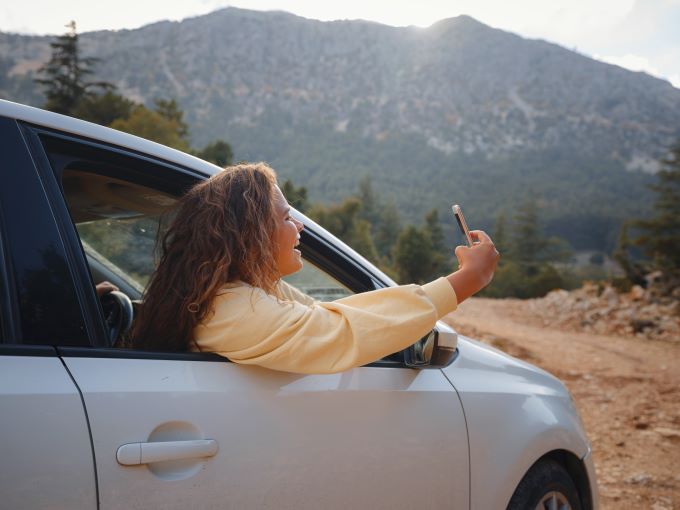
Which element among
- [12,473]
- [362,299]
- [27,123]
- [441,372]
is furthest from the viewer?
[441,372]

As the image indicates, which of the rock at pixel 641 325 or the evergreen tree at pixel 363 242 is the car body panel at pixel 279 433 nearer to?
the rock at pixel 641 325

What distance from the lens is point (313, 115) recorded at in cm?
18462

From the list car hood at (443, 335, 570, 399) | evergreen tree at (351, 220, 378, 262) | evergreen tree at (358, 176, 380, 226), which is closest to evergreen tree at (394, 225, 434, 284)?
evergreen tree at (351, 220, 378, 262)

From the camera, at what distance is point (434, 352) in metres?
1.82

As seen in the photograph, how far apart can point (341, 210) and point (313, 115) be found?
144679mm

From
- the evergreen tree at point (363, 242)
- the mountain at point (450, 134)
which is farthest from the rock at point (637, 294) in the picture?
the mountain at point (450, 134)

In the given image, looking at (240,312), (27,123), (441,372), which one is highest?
(27,123)

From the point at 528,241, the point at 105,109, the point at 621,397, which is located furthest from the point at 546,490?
the point at 528,241

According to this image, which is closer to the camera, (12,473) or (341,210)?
(12,473)

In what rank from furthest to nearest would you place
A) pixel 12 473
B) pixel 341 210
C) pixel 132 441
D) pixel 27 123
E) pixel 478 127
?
pixel 478 127 → pixel 341 210 → pixel 27 123 → pixel 132 441 → pixel 12 473

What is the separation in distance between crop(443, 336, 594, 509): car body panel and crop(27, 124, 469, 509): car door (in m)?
0.07

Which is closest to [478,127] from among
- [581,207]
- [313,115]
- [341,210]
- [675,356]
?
[313,115]

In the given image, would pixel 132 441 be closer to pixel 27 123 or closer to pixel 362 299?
pixel 362 299

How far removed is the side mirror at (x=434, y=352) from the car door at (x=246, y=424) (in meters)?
0.05
